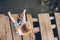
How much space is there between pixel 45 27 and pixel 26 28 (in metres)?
0.33

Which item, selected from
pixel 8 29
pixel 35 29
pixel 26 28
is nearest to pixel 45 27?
pixel 35 29

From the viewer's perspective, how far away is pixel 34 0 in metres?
3.76

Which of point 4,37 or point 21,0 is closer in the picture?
point 4,37

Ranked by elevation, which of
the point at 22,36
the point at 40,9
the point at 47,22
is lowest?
the point at 22,36

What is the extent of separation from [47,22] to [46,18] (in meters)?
0.08

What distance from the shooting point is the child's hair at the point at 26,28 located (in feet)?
9.85

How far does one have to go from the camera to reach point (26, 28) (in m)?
3.02

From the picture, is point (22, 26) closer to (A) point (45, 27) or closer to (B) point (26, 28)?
(B) point (26, 28)

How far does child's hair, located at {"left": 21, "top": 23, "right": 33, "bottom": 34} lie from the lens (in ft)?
9.85

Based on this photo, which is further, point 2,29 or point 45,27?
point 45,27

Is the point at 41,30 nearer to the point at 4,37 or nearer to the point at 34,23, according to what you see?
the point at 34,23

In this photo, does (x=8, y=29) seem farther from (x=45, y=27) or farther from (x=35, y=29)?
(x=45, y=27)

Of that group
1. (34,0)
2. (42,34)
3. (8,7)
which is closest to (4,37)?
(42,34)

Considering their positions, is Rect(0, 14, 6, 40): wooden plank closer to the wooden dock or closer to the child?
the wooden dock
